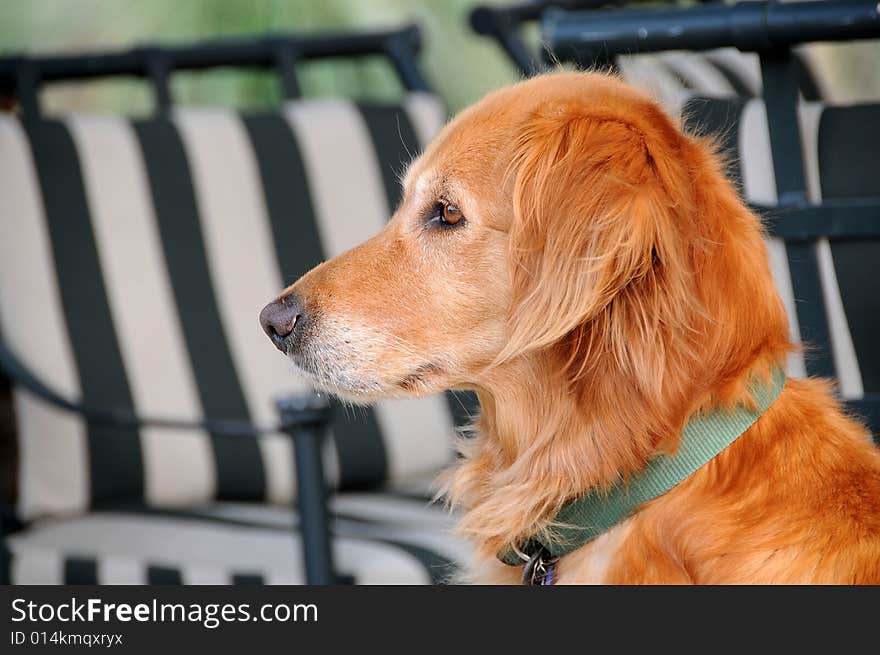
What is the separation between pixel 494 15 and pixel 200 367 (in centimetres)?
123

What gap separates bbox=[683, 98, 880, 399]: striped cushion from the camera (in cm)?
162

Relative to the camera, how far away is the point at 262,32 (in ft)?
13.9

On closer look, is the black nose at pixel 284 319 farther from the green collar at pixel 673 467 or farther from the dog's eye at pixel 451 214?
the green collar at pixel 673 467

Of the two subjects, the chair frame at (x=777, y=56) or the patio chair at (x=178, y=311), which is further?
the patio chair at (x=178, y=311)

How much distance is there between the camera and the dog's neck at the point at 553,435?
1.33m

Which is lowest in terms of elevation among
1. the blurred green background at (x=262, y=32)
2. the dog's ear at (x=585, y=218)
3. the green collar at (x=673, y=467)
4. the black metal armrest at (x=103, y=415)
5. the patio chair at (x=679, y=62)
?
the green collar at (x=673, y=467)

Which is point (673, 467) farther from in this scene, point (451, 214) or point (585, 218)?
point (451, 214)

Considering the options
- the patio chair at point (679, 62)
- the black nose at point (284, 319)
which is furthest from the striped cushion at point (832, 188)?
the black nose at point (284, 319)

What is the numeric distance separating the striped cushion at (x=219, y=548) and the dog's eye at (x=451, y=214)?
0.84 m

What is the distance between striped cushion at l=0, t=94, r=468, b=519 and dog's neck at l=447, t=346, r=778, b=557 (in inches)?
55.1

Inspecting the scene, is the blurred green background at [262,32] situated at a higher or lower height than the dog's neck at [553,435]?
higher

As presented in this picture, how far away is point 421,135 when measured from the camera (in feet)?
10.4

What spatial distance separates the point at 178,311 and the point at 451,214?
63.5 inches

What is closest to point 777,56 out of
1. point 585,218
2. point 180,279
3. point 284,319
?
point 585,218
